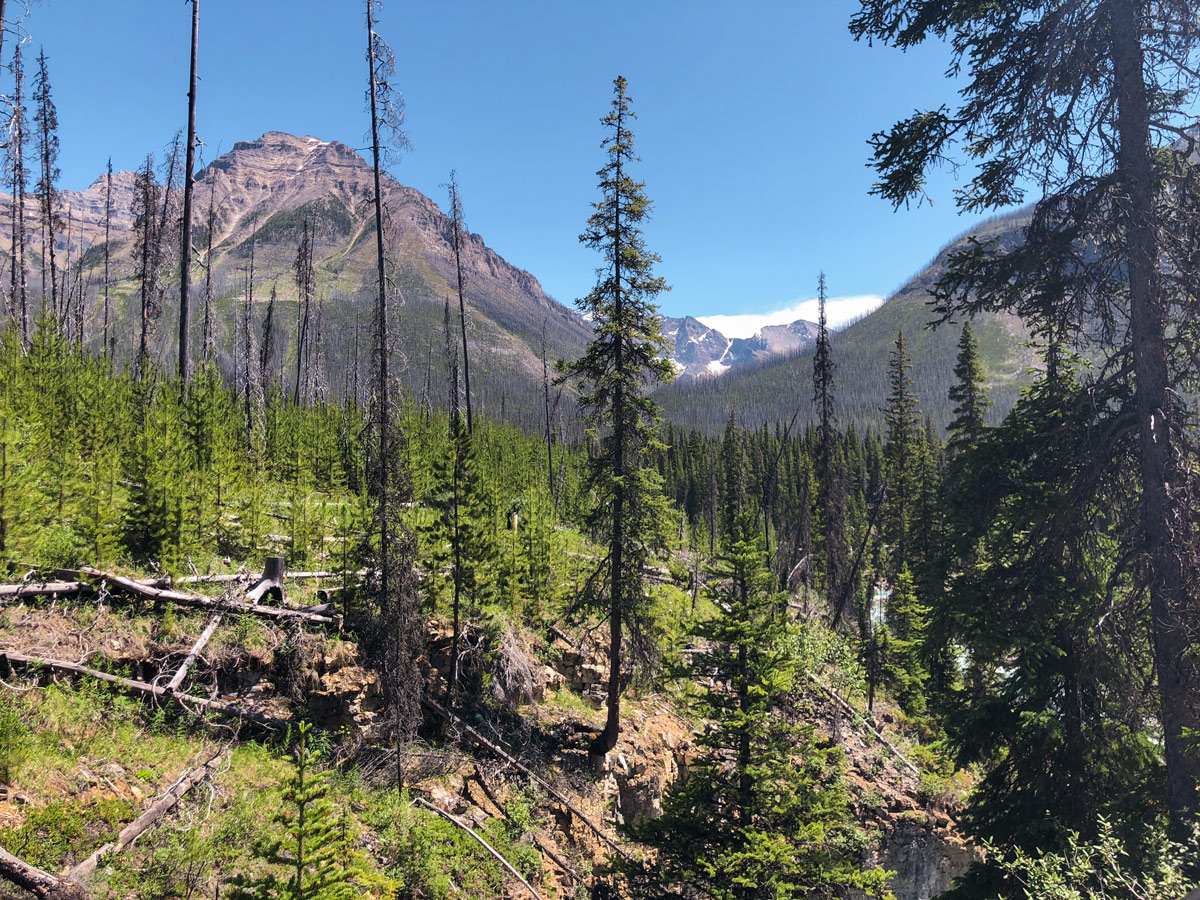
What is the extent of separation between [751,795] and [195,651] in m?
9.67

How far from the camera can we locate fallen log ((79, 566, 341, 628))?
9000 millimetres

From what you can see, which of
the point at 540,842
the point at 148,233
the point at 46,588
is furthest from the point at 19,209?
the point at 540,842

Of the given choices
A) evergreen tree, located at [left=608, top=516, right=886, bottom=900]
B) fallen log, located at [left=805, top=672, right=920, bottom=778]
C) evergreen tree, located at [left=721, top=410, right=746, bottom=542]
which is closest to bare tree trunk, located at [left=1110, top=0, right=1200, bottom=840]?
evergreen tree, located at [left=608, top=516, right=886, bottom=900]

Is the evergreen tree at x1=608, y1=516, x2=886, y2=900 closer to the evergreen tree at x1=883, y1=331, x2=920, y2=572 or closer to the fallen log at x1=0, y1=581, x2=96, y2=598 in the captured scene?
the fallen log at x1=0, y1=581, x2=96, y2=598

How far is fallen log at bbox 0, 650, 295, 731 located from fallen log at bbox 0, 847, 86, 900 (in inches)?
111

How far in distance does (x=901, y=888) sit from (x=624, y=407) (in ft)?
60.5

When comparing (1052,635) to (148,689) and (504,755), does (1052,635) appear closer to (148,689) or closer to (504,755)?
(504,755)

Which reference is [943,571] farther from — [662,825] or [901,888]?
[901,888]

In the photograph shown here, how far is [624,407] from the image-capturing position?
49.1 ft

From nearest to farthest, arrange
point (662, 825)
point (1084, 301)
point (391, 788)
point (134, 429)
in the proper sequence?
point (1084, 301)
point (662, 825)
point (391, 788)
point (134, 429)

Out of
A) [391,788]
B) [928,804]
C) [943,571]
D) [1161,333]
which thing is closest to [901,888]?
[928,804]

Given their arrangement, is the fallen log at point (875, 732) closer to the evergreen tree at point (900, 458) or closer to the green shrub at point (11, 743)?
the evergreen tree at point (900, 458)

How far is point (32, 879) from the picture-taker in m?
4.61

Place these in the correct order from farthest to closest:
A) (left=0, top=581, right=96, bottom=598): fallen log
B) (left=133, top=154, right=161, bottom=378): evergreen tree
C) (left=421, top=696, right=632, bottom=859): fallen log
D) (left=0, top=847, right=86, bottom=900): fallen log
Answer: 1. (left=133, top=154, right=161, bottom=378): evergreen tree
2. (left=421, top=696, right=632, bottom=859): fallen log
3. (left=0, top=581, right=96, bottom=598): fallen log
4. (left=0, top=847, right=86, bottom=900): fallen log
